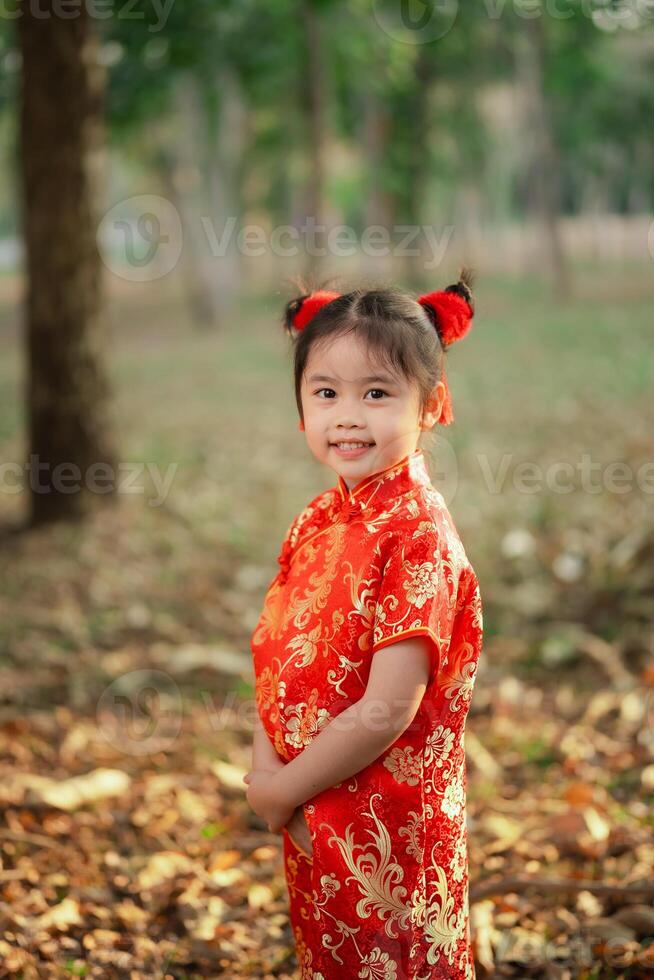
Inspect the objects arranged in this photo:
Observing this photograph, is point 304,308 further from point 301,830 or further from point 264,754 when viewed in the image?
point 301,830

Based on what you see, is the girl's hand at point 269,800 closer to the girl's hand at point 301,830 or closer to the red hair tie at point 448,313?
the girl's hand at point 301,830

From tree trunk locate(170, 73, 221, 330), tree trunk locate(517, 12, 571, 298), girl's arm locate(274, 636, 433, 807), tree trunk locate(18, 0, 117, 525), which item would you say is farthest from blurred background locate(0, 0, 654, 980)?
tree trunk locate(170, 73, 221, 330)

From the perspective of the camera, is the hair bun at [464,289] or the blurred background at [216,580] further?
the blurred background at [216,580]

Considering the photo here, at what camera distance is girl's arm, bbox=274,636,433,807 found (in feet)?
5.45

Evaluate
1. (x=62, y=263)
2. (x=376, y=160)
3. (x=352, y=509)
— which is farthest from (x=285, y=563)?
(x=376, y=160)

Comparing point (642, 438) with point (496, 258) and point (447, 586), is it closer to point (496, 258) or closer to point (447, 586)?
point (447, 586)

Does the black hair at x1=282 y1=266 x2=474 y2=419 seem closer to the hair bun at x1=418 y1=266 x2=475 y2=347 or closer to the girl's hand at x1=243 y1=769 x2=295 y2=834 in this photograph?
the hair bun at x1=418 y1=266 x2=475 y2=347

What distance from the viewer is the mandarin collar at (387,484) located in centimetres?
178

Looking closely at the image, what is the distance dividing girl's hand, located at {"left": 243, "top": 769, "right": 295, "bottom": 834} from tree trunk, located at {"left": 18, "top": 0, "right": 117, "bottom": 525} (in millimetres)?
4564

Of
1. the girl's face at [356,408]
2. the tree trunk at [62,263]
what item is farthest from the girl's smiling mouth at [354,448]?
the tree trunk at [62,263]

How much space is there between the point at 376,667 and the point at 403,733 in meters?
0.15

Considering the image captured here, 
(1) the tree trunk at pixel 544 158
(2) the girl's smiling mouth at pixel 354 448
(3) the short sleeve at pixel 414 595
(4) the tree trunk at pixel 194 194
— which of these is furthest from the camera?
(4) the tree trunk at pixel 194 194

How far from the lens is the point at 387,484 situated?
5.85 ft

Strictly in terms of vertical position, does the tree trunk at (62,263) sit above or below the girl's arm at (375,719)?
above
